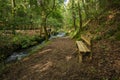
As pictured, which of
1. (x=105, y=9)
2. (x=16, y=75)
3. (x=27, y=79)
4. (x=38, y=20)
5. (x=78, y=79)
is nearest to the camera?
(x=78, y=79)

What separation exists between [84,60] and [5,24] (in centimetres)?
551

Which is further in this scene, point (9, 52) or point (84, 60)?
point (9, 52)

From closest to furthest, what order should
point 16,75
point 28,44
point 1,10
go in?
point 16,75 → point 1,10 → point 28,44

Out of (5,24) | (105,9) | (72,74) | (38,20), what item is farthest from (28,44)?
(72,74)

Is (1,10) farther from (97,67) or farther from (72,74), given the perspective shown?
(97,67)

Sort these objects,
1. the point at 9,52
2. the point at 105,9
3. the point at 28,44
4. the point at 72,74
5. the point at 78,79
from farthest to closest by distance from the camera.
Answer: the point at 28,44 < the point at 105,9 < the point at 9,52 < the point at 72,74 < the point at 78,79

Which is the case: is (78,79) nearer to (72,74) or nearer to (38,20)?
(72,74)

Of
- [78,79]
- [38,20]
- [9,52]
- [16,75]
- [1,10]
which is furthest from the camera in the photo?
[38,20]

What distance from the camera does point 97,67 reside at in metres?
6.51

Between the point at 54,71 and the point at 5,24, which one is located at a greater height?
the point at 5,24

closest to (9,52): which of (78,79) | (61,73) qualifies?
(61,73)

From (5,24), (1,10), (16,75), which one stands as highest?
(1,10)

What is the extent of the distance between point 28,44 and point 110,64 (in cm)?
1219

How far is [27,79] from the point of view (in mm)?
7105
